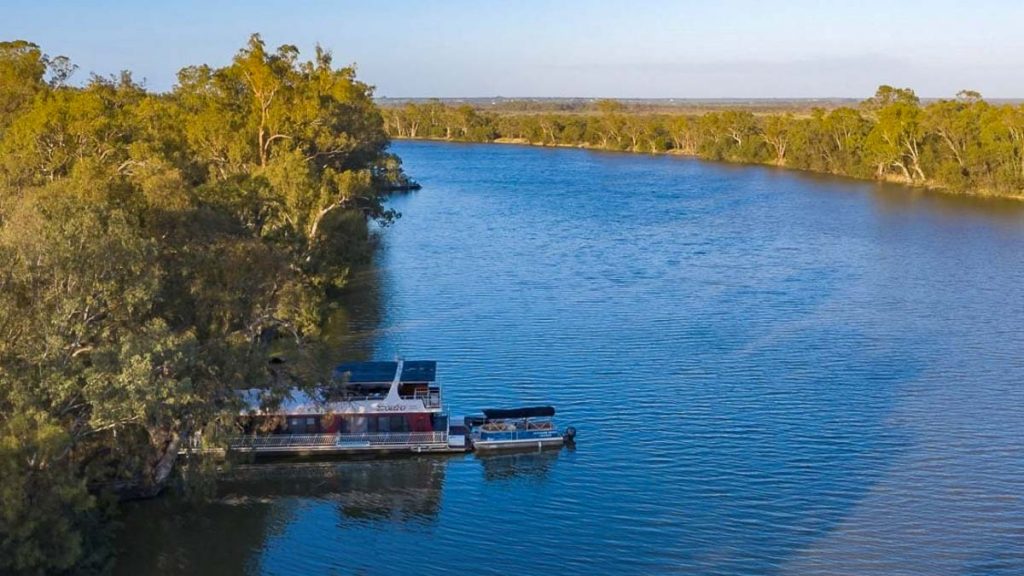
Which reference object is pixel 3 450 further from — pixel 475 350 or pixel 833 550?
pixel 475 350

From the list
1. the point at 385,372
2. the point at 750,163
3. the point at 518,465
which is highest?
the point at 750,163

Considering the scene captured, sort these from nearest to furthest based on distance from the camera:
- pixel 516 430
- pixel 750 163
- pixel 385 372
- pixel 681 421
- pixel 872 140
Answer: pixel 516 430, pixel 385 372, pixel 681 421, pixel 872 140, pixel 750 163

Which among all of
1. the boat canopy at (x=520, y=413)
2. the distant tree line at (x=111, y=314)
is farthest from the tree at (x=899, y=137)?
the boat canopy at (x=520, y=413)

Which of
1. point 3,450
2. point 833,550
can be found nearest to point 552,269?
point 833,550

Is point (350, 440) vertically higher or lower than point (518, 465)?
higher

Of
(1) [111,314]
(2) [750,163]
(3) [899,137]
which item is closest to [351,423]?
(1) [111,314]

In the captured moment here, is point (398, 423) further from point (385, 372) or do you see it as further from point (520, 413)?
point (520, 413)

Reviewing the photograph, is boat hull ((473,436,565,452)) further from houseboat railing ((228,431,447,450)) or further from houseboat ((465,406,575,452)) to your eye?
houseboat railing ((228,431,447,450))
